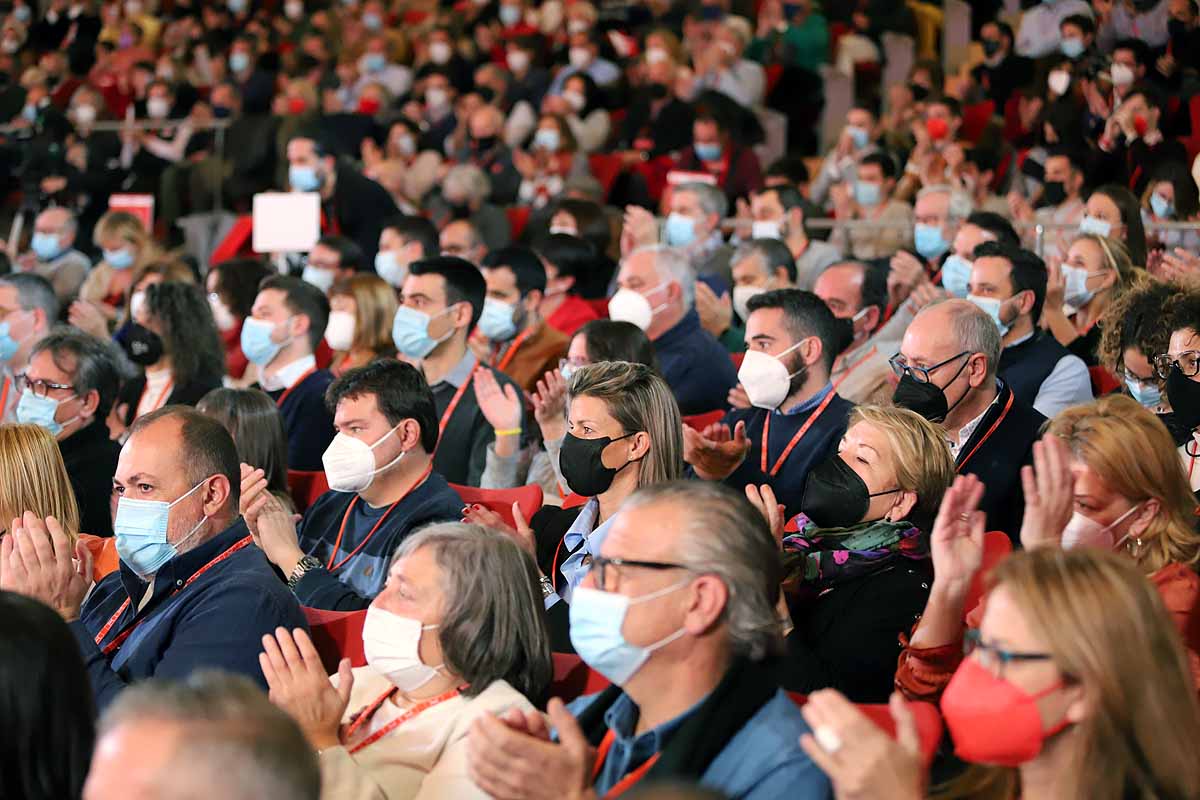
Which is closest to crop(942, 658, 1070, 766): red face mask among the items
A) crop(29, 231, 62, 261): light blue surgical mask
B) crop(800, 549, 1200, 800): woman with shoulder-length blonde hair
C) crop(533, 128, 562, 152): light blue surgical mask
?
crop(800, 549, 1200, 800): woman with shoulder-length blonde hair

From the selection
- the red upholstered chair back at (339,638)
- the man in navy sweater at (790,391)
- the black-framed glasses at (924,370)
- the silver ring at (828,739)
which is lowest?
the man in navy sweater at (790,391)

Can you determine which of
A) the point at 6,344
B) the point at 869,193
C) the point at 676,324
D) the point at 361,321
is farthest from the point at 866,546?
the point at 869,193

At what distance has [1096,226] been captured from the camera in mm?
6488

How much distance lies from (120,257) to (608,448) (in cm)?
598

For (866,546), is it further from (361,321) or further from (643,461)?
(361,321)

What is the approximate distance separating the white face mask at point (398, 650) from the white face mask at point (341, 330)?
3.68m

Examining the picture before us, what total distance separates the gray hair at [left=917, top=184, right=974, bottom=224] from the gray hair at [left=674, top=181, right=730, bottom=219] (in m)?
1.10

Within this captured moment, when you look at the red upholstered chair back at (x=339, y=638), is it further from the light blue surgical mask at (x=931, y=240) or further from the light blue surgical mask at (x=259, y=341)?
the light blue surgical mask at (x=931, y=240)

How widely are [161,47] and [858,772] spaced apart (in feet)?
48.7

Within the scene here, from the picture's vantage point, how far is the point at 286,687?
2840 mm

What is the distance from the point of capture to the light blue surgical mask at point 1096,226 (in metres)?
6.43

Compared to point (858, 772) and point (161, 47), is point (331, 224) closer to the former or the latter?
point (161, 47)

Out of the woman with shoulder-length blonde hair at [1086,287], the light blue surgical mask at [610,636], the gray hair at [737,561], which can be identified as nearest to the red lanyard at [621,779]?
the light blue surgical mask at [610,636]

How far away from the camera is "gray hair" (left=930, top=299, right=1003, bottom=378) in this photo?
14.6ft
